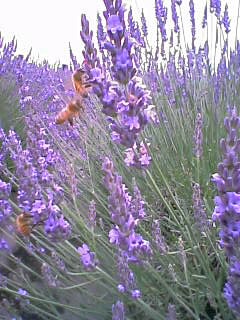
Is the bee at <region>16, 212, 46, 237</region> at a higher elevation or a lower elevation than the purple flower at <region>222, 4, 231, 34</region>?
lower

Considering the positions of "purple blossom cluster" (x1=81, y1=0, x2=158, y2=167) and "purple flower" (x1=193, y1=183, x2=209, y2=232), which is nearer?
"purple blossom cluster" (x1=81, y1=0, x2=158, y2=167)

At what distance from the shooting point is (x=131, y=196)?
231 centimetres

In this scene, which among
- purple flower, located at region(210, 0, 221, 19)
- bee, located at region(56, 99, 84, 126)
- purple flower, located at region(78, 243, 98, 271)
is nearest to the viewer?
purple flower, located at region(78, 243, 98, 271)

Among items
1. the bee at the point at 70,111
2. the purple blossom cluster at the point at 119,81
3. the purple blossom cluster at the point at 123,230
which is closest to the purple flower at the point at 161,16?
the bee at the point at 70,111

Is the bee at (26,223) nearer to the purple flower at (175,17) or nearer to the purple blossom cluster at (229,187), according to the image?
the purple blossom cluster at (229,187)

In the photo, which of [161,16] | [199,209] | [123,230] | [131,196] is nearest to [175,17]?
[161,16]

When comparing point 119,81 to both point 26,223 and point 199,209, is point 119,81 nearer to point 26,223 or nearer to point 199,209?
point 199,209

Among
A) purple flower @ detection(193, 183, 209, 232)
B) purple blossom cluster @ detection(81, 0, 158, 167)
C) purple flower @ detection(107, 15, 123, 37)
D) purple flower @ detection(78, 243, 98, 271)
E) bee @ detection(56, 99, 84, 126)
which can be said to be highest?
purple flower @ detection(107, 15, 123, 37)

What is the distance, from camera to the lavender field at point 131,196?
4.15ft

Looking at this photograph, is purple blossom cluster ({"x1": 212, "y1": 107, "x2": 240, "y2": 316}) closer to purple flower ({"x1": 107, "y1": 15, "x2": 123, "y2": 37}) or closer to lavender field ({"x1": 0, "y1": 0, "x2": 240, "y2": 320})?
lavender field ({"x1": 0, "y1": 0, "x2": 240, "y2": 320})

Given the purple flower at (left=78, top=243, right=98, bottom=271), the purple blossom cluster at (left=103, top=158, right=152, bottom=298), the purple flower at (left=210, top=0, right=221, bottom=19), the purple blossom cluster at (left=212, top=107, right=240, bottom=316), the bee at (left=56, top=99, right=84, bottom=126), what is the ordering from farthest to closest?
the purple flower at (left=210, top=0, right=221, bottom=19) → the bee at (left=56, top=99, right=84, bottom=126) → the purple flower at (left=78, top=243, right=98, bottom=271) → the purple blossom cluster at (left=103, top=158, right=152, bottom=298) → the purple blossom cluster at (left=212, top=107, right=240, bottom=316)

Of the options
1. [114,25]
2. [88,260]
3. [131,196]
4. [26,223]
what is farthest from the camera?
[131,196]

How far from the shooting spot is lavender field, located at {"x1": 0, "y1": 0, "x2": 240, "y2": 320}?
1264mm

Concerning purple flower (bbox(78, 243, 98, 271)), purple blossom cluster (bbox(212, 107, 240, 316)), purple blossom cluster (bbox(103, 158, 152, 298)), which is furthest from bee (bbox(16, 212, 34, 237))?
purple blossom cluster (bbox(212, 107, 240, 316))
